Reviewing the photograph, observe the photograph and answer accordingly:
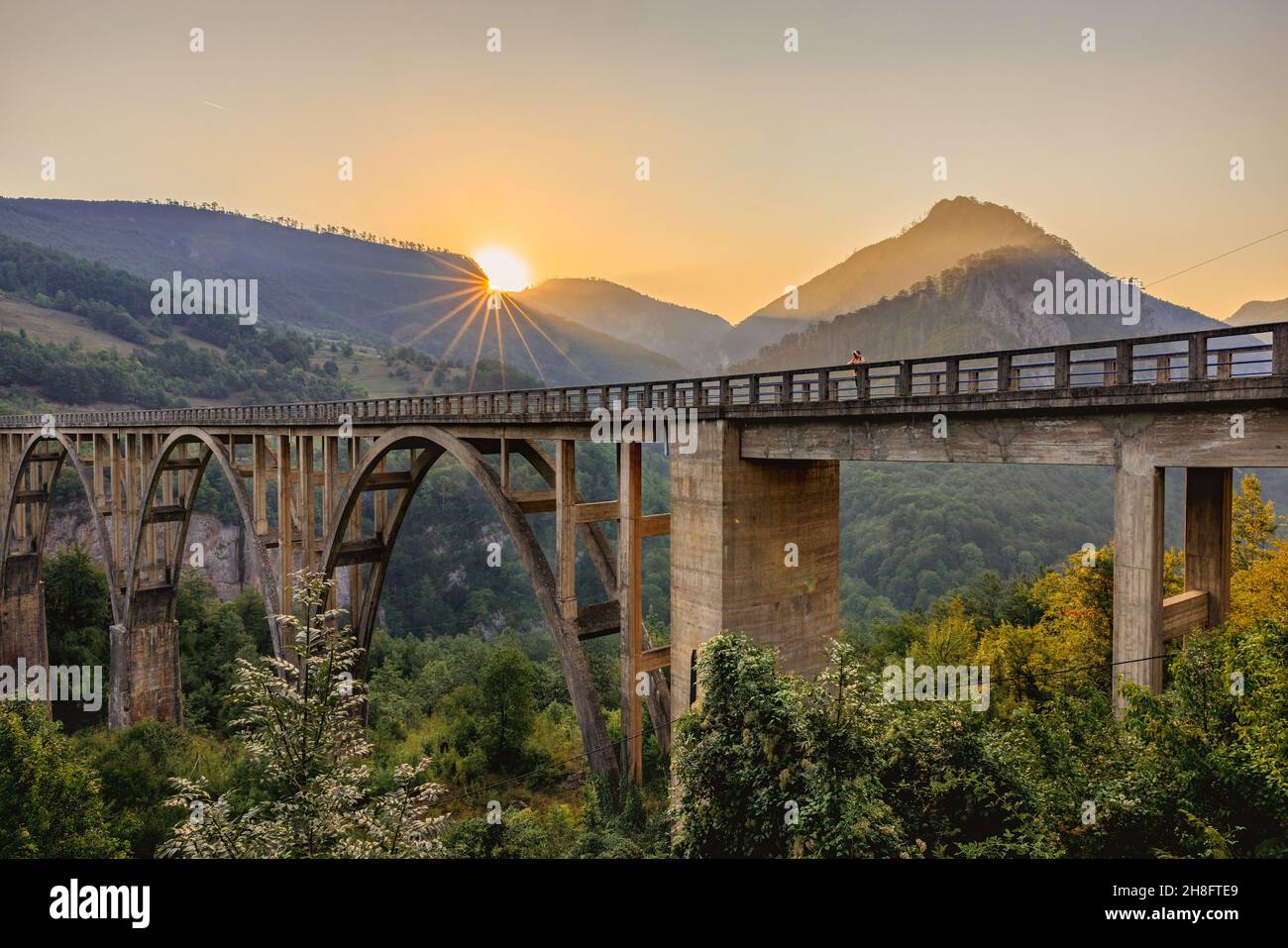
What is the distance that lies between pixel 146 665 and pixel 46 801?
71.1ft

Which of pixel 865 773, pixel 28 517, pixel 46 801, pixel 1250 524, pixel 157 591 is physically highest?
pixel 1250 524

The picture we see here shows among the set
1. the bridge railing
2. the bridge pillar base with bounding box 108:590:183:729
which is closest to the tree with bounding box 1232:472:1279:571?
the bridge railing

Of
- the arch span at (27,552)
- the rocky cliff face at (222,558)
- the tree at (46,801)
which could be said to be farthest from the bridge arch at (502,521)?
the rocky cliff face at (222,558)

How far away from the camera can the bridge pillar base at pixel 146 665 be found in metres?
38.2

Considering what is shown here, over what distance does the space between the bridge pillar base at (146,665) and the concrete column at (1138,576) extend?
136 ft

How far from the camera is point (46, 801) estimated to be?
1995 centimetres

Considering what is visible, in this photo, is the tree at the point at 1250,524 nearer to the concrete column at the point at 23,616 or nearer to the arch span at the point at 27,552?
the arch span at the point at 27,552

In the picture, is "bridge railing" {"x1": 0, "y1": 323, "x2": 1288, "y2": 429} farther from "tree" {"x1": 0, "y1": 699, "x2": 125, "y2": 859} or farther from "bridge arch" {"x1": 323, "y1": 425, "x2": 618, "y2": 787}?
"tree" {"x1": 0, "y1": 699, "x2": 125, "y2": 859}

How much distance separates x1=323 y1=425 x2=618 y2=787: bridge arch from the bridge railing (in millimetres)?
1124

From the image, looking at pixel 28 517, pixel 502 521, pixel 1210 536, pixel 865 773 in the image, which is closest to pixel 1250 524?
pixel 1210 536

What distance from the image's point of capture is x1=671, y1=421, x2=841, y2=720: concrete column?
15.6 meters

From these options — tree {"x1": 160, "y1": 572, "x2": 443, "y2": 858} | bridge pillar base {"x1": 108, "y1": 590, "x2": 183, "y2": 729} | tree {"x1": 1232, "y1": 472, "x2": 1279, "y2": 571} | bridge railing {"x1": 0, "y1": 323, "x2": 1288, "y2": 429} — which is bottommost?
bridge pillar base {"x1": 108, "y1": 590, "x2": 183, "y2": 729}

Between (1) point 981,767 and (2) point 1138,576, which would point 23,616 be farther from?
(2) point 1138,576
